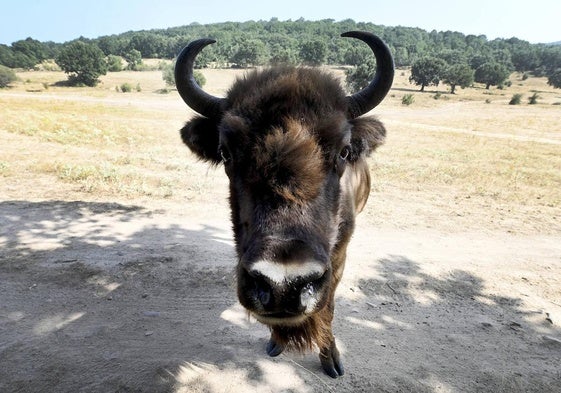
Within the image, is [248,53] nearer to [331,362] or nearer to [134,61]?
[134,61]

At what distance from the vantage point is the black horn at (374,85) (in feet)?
14.1

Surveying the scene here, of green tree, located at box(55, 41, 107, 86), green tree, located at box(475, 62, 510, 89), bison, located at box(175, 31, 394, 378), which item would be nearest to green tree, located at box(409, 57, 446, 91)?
green tree, located at box(475, 62, 510, 89)

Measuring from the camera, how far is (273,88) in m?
3.71

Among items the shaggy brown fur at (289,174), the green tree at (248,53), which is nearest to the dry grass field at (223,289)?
the shaggy brown fur at (289,174)

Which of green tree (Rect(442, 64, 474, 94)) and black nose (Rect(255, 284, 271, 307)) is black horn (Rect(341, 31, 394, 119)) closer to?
black nose (Rect(255, 284, 271, 307))

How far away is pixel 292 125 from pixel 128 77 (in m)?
104

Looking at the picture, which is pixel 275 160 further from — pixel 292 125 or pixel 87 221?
pixel 87 221

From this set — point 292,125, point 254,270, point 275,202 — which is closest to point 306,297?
point 254,270

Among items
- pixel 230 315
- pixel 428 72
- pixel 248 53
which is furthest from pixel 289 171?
pixel 248 53

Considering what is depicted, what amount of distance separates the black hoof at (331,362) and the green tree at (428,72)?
89.2m

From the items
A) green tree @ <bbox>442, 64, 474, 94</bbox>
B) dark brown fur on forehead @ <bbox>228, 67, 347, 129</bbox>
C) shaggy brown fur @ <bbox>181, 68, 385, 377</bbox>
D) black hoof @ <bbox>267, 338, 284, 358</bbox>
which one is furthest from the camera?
green tree @ <bbox>442, 64, 474, 94</bbox>

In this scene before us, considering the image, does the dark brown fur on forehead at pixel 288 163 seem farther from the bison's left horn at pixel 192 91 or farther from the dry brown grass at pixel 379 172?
the dry brown grass at pixel 379 172

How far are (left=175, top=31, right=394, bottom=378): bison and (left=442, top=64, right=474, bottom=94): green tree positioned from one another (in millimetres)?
91223

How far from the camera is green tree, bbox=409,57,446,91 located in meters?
84.2
